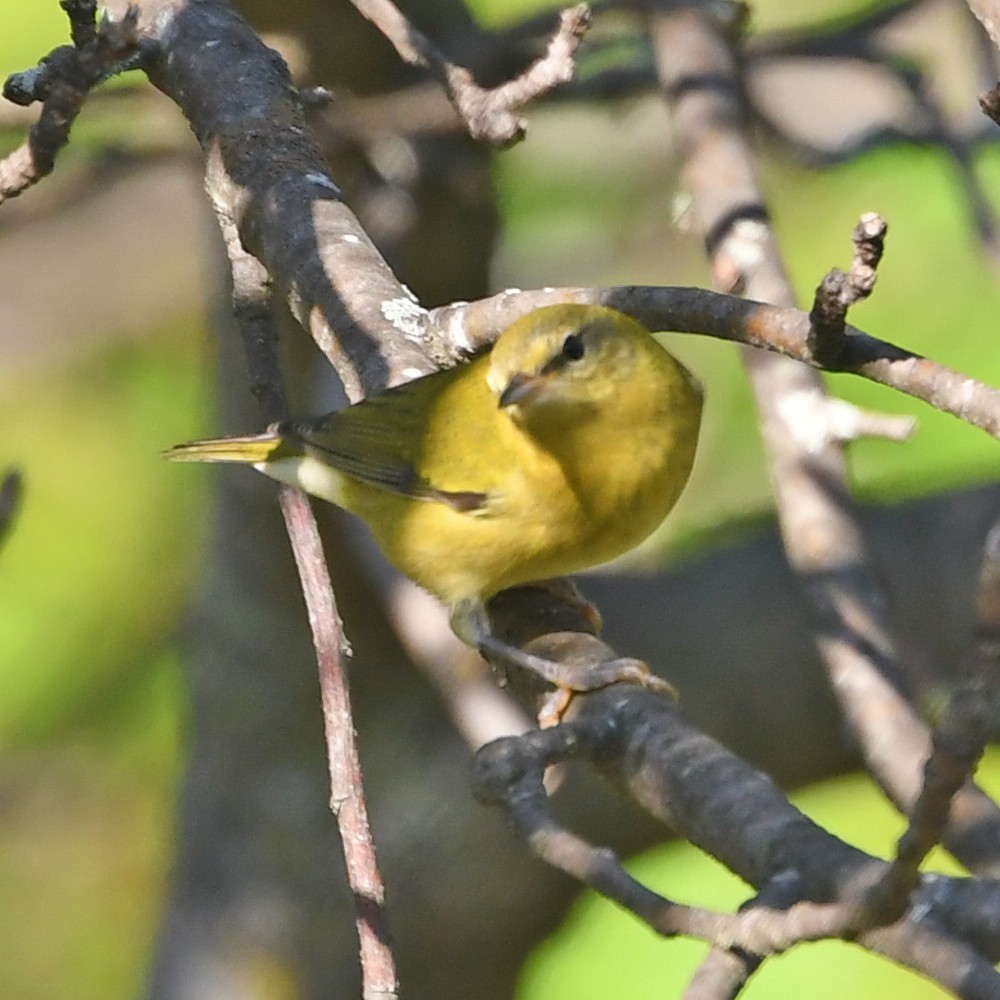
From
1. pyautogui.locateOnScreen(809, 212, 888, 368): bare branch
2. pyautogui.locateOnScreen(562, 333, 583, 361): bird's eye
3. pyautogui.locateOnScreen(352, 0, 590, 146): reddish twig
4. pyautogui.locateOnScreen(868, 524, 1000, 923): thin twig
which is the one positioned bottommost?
pyautogui.locateOnScreen(562, 333, 583, 361): bird's eye

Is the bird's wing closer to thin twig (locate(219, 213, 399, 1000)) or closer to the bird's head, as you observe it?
the bird's head

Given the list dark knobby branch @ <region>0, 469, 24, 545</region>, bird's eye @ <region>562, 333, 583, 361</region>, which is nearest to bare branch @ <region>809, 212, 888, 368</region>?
bird's eye @ <region>562, 333, 583, 361</region>

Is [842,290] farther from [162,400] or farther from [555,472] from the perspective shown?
[162,400]

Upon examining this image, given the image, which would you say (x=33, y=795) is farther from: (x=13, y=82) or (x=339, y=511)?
(x=13, y=82)

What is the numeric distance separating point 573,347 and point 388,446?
1.85 feet

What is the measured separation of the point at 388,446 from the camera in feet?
11.9

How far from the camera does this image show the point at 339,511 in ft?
14.7

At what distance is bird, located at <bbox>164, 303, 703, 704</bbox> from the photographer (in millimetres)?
3258

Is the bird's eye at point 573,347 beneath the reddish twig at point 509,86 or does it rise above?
beneath

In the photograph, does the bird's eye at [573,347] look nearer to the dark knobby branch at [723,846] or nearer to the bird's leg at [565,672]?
the bird's leg at [565,672]

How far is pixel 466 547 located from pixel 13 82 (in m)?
1.22

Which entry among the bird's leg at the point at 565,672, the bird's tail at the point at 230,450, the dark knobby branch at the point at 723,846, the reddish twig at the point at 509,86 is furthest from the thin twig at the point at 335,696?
the bird's tail at the point at 230,450

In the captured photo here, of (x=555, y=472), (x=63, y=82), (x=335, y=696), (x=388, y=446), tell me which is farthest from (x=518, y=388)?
(x=335, y=696)

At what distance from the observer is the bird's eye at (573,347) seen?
10.5 ft
